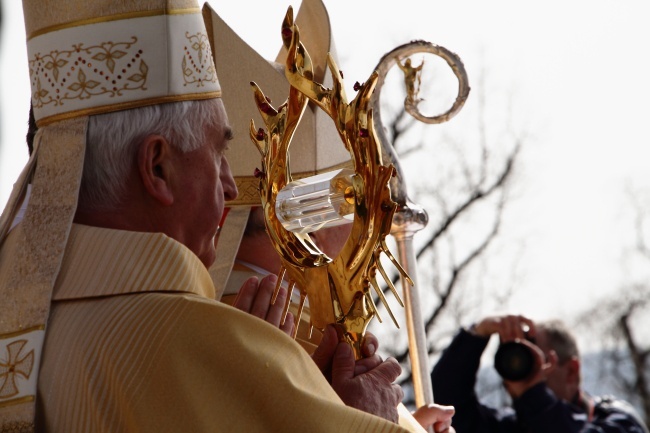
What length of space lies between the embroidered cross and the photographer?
3479mm

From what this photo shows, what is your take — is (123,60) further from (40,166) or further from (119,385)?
(119,385)

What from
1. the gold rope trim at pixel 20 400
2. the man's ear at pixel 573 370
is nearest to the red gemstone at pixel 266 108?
the gold rope trim at pixel 20 400

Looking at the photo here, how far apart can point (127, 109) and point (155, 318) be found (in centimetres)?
59

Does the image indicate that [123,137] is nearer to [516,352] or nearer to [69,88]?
[69,88]

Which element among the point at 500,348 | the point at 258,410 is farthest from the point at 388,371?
the point at 500,348

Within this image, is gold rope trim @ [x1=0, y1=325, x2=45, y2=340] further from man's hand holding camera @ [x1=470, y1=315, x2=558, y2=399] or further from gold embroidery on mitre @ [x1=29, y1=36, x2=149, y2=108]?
man's hand holding camera @ [x1=470, y1=315, x2=558, y2=399]

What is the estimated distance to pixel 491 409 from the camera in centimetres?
633

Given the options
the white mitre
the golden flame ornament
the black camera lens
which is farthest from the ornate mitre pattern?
the black camera lens

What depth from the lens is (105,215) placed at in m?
2.87

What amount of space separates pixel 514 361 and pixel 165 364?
A: 3806 mm

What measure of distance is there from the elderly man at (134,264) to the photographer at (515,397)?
3079mm

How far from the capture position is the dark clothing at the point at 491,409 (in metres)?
5.98

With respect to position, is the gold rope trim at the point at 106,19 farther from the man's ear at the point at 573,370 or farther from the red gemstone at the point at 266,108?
the man's ear at the point at 573,370

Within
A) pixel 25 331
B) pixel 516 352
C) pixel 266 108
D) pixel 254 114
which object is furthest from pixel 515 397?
pixel 25 331
